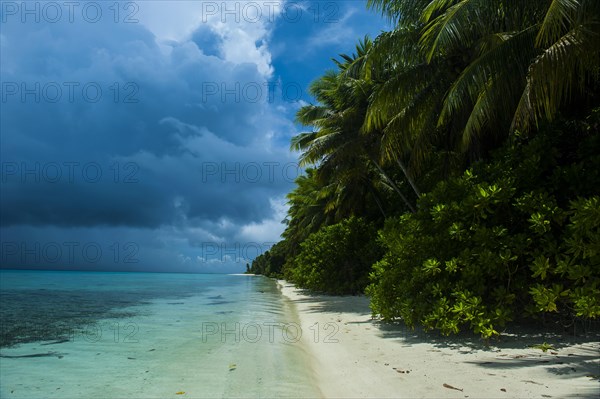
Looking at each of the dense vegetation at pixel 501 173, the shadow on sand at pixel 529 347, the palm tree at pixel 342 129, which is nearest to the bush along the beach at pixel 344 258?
the palm tree at pixel 342 129

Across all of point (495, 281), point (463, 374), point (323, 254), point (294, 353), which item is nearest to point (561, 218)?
point (495, 281)

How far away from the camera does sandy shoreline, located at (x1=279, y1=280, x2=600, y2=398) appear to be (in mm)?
3699

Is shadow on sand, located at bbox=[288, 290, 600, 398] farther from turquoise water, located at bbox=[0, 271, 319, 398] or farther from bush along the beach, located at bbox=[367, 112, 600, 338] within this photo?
turquoise water, located at bbox=[0, 271, 319, 398]

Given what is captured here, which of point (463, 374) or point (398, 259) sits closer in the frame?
point (463, 374)

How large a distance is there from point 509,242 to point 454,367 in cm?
207

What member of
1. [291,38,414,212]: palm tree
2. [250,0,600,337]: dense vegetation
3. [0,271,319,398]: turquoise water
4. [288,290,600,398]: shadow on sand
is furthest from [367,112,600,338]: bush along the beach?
[291,38,414,212]: palm tree

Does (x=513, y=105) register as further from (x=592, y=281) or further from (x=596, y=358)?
(x=596, y=358)

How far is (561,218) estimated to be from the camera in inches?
199

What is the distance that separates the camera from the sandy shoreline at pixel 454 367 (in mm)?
3699

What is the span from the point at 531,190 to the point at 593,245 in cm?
172

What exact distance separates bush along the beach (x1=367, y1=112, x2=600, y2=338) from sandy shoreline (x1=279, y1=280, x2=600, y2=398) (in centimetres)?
37

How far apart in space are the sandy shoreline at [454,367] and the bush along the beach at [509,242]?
37 centimetres

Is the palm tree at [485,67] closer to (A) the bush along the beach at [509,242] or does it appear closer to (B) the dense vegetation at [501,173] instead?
(B) the dense vegetation at [501,173]

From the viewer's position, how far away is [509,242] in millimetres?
5449
